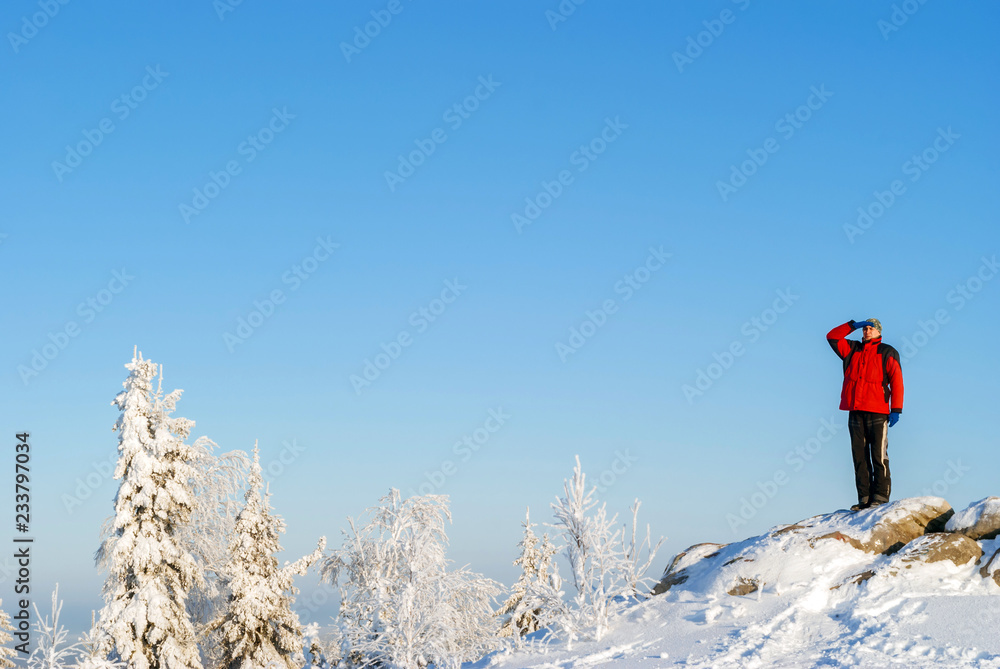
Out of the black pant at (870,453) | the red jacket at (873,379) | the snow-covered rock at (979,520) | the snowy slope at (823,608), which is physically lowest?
the snowy slope at (823,608)

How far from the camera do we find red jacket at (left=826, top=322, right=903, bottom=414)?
45.9 feet

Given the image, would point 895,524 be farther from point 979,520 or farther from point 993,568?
point 993,568

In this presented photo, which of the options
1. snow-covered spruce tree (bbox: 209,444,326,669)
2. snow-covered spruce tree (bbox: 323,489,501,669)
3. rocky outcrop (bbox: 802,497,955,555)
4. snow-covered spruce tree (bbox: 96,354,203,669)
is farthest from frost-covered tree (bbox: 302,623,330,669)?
rocky outcrop (bbox: 802,497,955,555)

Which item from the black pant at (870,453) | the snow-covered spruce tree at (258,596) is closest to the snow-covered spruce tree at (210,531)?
the snow-covered spruce tree at (258,596)

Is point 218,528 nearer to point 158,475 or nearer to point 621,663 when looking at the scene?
point 158,475

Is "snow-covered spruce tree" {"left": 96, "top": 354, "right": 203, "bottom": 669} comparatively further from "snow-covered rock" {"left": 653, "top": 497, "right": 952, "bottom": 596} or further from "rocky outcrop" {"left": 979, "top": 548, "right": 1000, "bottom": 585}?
"rocky outcrop" {"left": 979, "top": 548, "right": 1000, "bottom": 585}

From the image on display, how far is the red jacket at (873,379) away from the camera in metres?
14.0

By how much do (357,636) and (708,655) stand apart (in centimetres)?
653

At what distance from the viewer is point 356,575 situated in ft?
64.6

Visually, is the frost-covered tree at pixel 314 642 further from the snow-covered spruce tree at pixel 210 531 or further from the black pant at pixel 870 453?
the black pant at pixel 870 453

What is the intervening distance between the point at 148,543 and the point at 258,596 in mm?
3347

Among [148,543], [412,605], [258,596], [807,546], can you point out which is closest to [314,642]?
[258,596]

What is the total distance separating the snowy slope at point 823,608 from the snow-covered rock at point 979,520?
95mm

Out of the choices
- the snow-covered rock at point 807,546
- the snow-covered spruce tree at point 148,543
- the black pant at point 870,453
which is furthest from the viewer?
the snow-covered spruce tree at point 148,543
